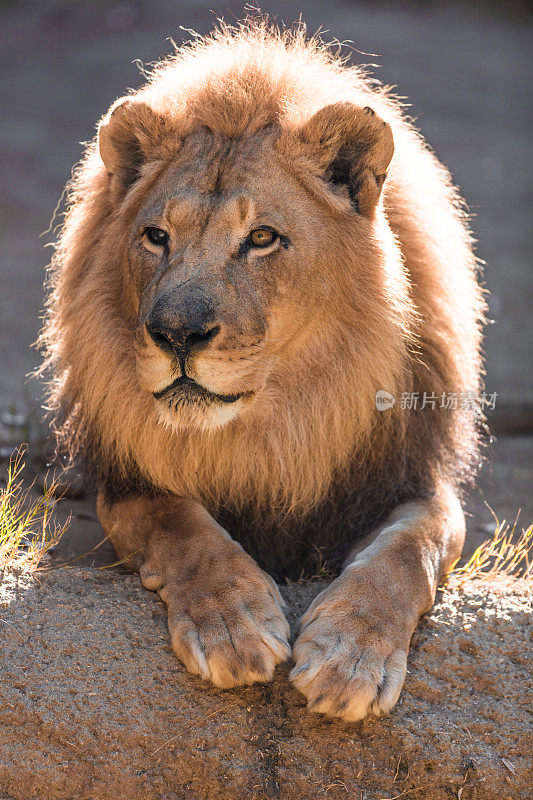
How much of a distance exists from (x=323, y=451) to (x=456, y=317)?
2.62 feet

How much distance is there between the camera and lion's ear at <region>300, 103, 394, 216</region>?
10.5 ft

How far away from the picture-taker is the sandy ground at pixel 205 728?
2691 mm

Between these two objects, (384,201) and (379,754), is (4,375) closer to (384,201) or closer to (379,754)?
(384,201)

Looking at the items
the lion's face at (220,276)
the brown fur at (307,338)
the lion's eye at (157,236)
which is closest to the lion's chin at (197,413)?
the lion's face at (220,276)

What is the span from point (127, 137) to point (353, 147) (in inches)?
33.5

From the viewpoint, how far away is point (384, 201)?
11.8ft

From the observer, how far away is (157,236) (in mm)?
3262

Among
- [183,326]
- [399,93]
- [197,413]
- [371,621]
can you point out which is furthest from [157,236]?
[399,93]

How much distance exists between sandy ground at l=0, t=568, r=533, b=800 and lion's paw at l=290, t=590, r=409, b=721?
13cm

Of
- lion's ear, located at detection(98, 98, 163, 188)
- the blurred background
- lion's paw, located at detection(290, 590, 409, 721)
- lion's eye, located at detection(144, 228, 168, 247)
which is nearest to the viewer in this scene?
lion's paw, located at detection(290, 590, 409, 721)

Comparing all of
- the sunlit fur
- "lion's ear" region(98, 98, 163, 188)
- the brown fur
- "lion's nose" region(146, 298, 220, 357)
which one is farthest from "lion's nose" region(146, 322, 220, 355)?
"lion's ear" region(98, 98, 163, 188)

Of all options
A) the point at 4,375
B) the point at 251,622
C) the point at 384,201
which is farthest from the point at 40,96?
the point at 251,622

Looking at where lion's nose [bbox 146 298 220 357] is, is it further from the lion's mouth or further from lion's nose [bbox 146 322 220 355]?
the lion's mouth

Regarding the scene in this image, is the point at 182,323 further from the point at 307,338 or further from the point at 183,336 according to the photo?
the point at 307,338
